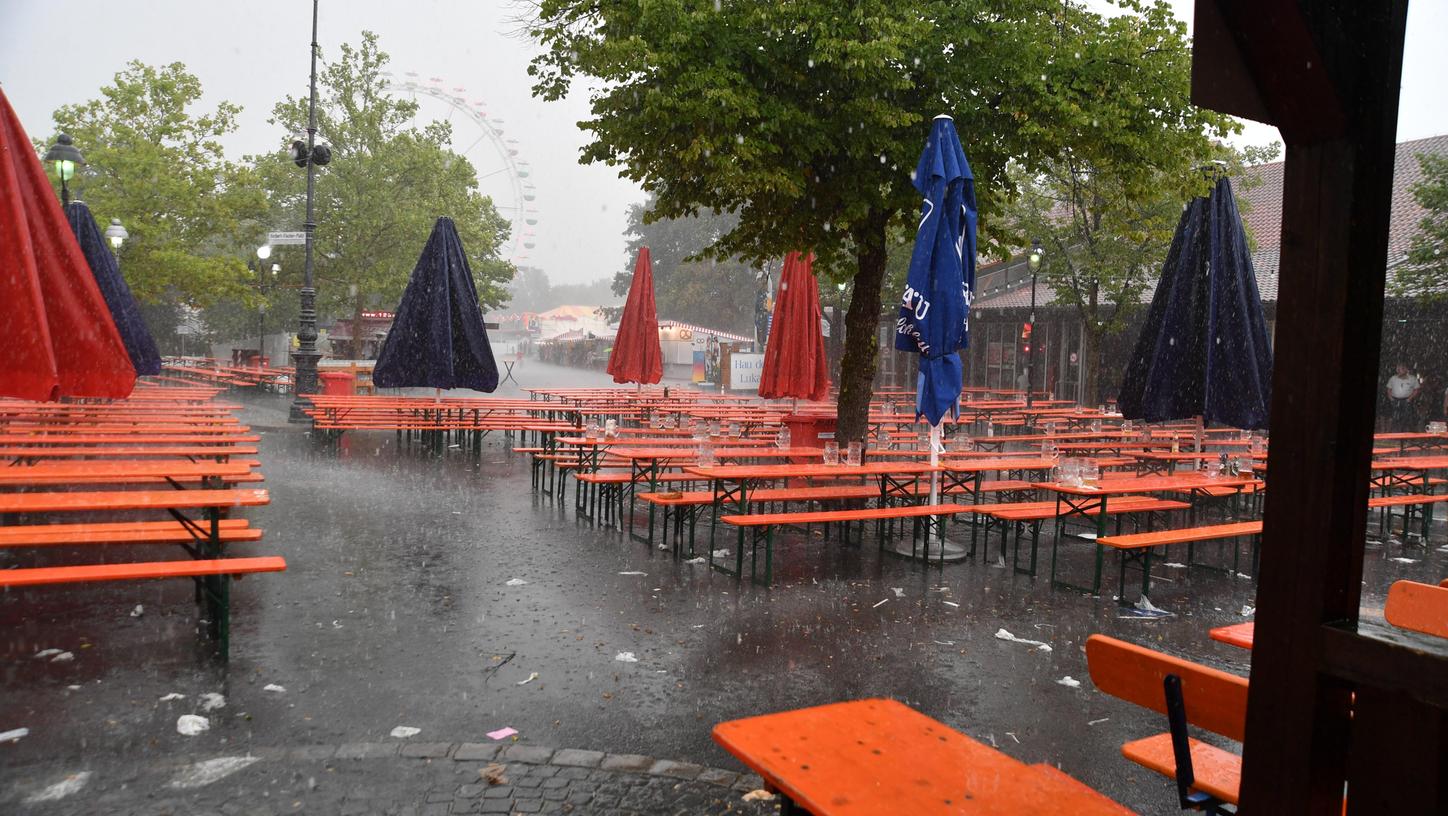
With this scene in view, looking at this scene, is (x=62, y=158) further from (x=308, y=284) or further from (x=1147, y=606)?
(x=1147, y=606)

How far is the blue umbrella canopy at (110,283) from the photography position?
40.9ft

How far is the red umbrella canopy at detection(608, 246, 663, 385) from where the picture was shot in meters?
17.4

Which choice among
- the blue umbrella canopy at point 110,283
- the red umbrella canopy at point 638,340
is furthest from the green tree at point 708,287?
the blue umbrella canopy at point 110,283

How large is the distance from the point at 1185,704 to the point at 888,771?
0.91 meters

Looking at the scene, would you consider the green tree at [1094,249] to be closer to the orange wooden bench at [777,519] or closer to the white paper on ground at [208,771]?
the orange wooden bench at [777,519]

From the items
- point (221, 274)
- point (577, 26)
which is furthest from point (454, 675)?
point (221, 274)

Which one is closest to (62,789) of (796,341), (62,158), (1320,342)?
(1320,342)

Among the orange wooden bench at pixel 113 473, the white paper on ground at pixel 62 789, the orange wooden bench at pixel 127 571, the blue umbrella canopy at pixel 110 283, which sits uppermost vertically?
the blue umbrella canopy at pixel 110 283

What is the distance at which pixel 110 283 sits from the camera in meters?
12.5

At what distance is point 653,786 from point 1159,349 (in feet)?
26.9

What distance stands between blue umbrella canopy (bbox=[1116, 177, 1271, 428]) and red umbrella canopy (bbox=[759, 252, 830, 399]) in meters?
4.86

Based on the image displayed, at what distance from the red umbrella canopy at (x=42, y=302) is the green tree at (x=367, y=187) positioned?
112ft

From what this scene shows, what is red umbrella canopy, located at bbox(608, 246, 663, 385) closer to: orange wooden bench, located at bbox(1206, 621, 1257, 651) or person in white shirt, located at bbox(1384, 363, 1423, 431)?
orange wooden bench, located at bbox(1206, 621, 1257, 651)

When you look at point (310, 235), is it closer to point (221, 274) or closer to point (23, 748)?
point (221, 274)
